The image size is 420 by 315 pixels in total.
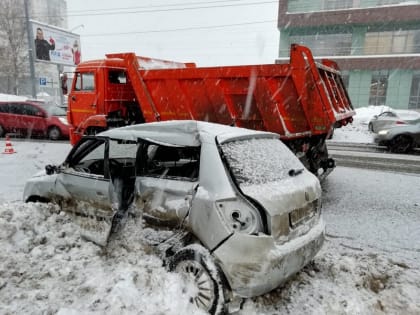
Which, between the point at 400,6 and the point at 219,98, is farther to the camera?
the point at 400,6

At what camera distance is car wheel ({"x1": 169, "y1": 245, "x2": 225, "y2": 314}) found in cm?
270

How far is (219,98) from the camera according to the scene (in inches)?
272

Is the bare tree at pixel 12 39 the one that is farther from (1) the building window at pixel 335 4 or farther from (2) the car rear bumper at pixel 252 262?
(2) the car rear bumper at pixel 252 262

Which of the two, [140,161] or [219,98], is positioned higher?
[219,98]

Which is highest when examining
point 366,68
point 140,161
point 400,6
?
point 400,6

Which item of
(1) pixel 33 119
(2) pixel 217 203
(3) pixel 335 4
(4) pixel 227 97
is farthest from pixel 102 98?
(3) pixel 335 4

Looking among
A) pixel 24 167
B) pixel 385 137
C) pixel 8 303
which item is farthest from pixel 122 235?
pixel 385 137

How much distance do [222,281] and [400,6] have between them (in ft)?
103

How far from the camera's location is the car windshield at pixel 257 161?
9.48 feet

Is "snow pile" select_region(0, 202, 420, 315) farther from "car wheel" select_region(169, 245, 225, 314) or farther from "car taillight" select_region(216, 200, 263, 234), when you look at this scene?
"car taillight" select_region(216, 200, 263, 234)

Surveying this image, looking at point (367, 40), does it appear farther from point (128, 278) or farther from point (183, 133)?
point (128, 278)

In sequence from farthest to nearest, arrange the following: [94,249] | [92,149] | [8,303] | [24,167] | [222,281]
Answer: [24,167] < [92,149] < [94,249] < [8,303] < [222,281]

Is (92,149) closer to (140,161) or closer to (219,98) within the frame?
(140,161)

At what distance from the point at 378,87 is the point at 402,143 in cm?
1853
